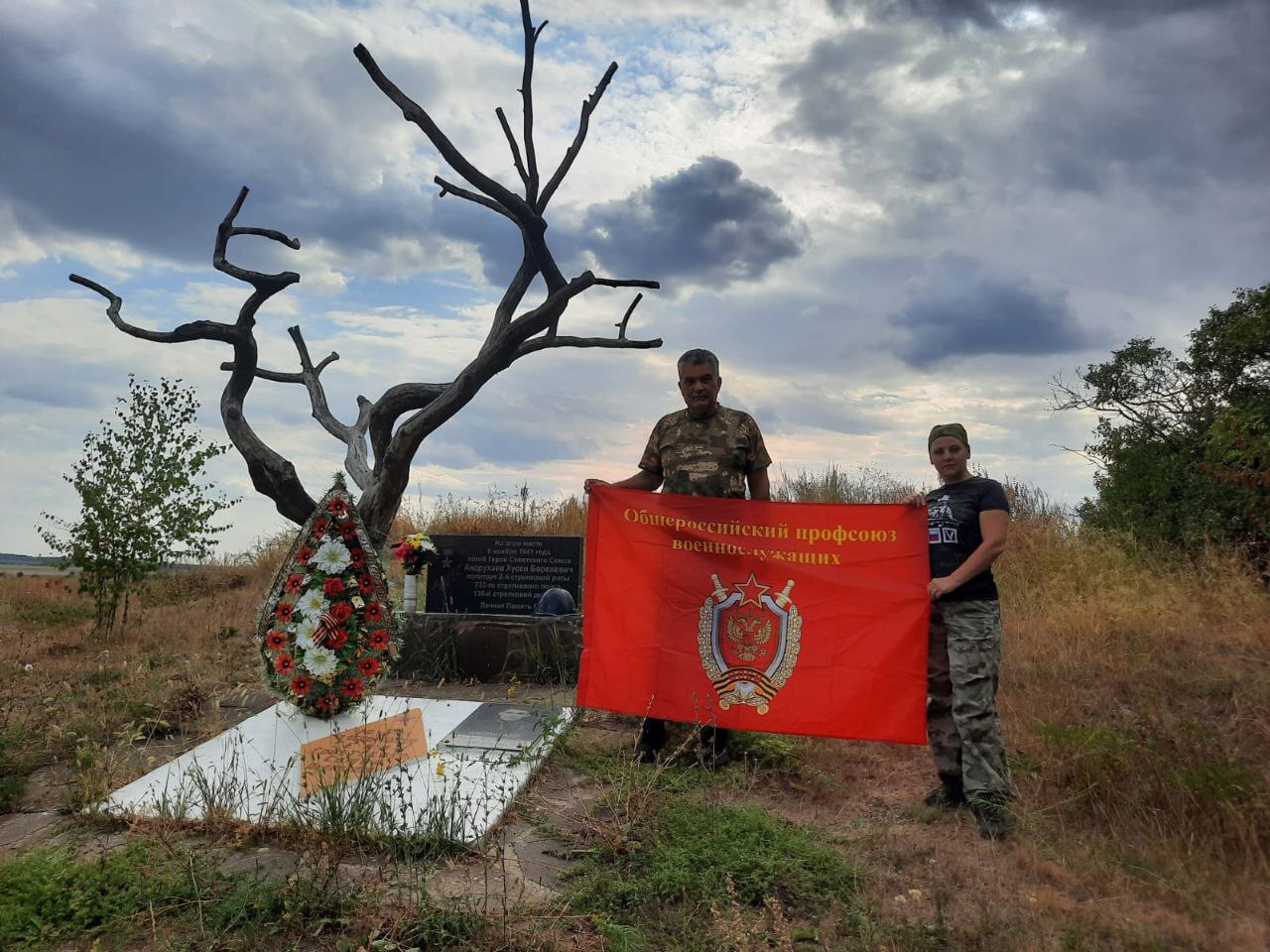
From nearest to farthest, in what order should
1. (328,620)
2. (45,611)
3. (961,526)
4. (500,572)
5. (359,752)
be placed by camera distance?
(961,526)
(359,752)
(328,620)
(500,572)
(45,611)

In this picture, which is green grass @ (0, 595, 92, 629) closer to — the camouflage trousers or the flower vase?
the flower vase

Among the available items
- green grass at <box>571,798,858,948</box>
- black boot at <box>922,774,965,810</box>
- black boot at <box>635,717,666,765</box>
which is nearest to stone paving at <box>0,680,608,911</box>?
green grass at <box>571,798,858,948</box>

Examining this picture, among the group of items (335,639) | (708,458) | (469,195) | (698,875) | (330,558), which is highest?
(469,195)

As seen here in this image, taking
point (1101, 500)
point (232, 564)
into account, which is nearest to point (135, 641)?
point (232, 564)

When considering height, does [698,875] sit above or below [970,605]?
below

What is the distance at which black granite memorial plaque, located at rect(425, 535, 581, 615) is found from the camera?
30.5ft

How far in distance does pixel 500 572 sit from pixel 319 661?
10.8 feet

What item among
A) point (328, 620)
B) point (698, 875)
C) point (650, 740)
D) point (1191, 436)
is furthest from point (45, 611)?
point (1191, 436)

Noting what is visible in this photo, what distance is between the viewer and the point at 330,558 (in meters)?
6.55

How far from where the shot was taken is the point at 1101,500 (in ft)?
58.2

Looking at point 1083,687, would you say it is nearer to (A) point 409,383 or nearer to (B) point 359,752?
(B) point 359,752

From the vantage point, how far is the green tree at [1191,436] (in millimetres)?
12641

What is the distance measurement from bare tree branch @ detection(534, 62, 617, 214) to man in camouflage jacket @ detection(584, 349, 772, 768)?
8358 mm

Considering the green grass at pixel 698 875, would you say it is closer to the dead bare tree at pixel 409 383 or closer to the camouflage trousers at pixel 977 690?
the camouflage trousers at pixel 977 690
